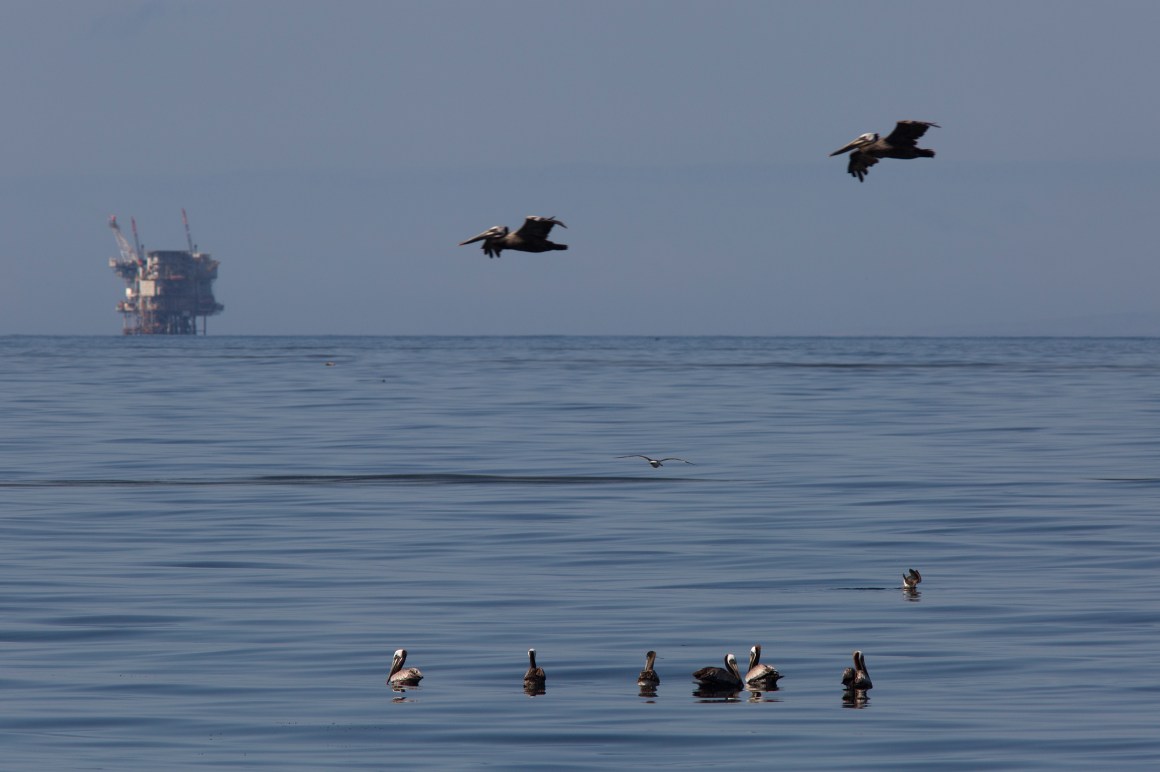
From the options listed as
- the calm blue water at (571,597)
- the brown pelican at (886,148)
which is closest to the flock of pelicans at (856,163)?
the brown pelican at (886,148)

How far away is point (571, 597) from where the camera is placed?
953 inches

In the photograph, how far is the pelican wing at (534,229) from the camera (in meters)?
23.9

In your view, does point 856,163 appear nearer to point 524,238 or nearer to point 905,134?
point 905,134

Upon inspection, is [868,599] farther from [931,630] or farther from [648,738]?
[648,738]

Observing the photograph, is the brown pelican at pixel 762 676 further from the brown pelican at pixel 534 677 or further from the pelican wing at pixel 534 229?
the pelican wing at pixel 534 229

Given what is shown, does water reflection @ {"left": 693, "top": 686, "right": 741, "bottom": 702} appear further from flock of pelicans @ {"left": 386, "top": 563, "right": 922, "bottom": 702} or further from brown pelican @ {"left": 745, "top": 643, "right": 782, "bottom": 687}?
brown pelican @ {"left": 745, "top": 643, "right": 782, "bottom": 687}

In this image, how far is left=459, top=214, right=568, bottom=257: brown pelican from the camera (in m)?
23.9

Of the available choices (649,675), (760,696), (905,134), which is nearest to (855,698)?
(760,696)

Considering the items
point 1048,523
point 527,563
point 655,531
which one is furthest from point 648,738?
point 1048,523

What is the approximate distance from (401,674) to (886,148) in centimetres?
1037

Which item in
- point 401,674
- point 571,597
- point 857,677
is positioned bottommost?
point 401,674

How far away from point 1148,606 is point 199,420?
148 feet

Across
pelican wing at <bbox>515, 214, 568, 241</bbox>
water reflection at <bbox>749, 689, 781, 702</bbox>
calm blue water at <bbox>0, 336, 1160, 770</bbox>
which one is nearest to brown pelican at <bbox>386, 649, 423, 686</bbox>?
calm blue water at <bbox>0, 336, 1160, 770</bbox>

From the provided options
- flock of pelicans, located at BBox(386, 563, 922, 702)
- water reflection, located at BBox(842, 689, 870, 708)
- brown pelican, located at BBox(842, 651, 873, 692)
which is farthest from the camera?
flock of pelicans, located at BBox(386, 563, 922, 702)
